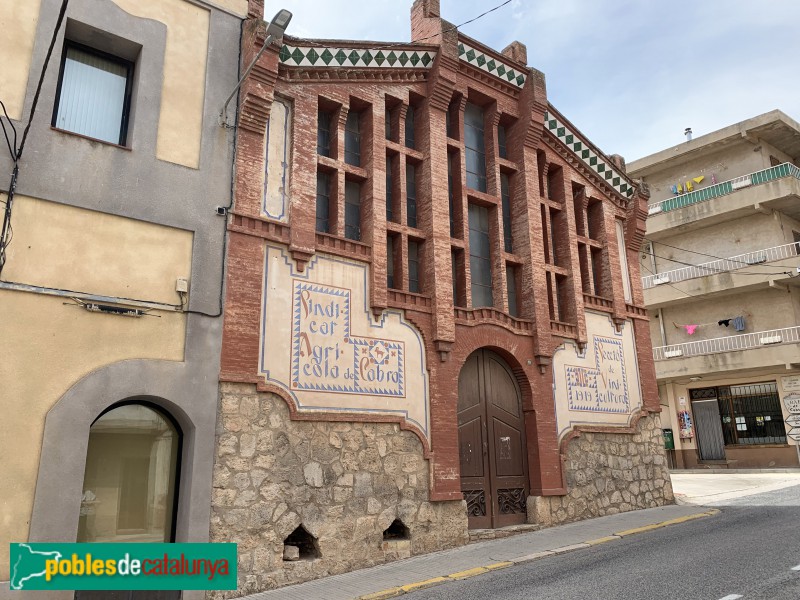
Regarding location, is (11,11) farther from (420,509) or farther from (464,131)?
(420,509)

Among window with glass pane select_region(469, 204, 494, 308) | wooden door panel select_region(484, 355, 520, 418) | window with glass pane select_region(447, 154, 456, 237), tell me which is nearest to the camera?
wooden door panel select_region(484, 355, 520, 418)

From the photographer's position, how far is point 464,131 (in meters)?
13.8

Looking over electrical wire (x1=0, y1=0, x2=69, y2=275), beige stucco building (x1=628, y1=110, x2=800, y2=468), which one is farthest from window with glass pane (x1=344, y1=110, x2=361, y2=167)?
beige stucco building (x1=628, y1=110, x2=800, y2=468)

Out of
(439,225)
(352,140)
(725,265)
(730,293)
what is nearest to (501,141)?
(439,225)

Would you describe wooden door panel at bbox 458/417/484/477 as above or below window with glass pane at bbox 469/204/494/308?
below

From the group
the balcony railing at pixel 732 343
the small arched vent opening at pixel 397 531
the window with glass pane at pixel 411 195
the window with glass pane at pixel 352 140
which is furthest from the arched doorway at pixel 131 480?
the balcony railing at pixel 732 343

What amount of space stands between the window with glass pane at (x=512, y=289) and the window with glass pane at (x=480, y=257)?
0.62 m

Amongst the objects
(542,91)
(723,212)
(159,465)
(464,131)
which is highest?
(723,212)

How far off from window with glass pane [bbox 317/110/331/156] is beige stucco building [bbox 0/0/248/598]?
209cm

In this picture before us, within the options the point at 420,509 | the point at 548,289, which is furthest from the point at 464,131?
the point at 420,509

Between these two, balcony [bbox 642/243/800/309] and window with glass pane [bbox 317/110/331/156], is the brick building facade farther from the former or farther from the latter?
balcony [bbox 642/243/800/309]

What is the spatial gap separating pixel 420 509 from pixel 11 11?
9.93 meters

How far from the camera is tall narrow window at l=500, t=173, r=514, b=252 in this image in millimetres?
14094

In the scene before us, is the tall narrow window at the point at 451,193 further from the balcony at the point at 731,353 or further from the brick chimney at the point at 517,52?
the balcony at the point at 731,353
